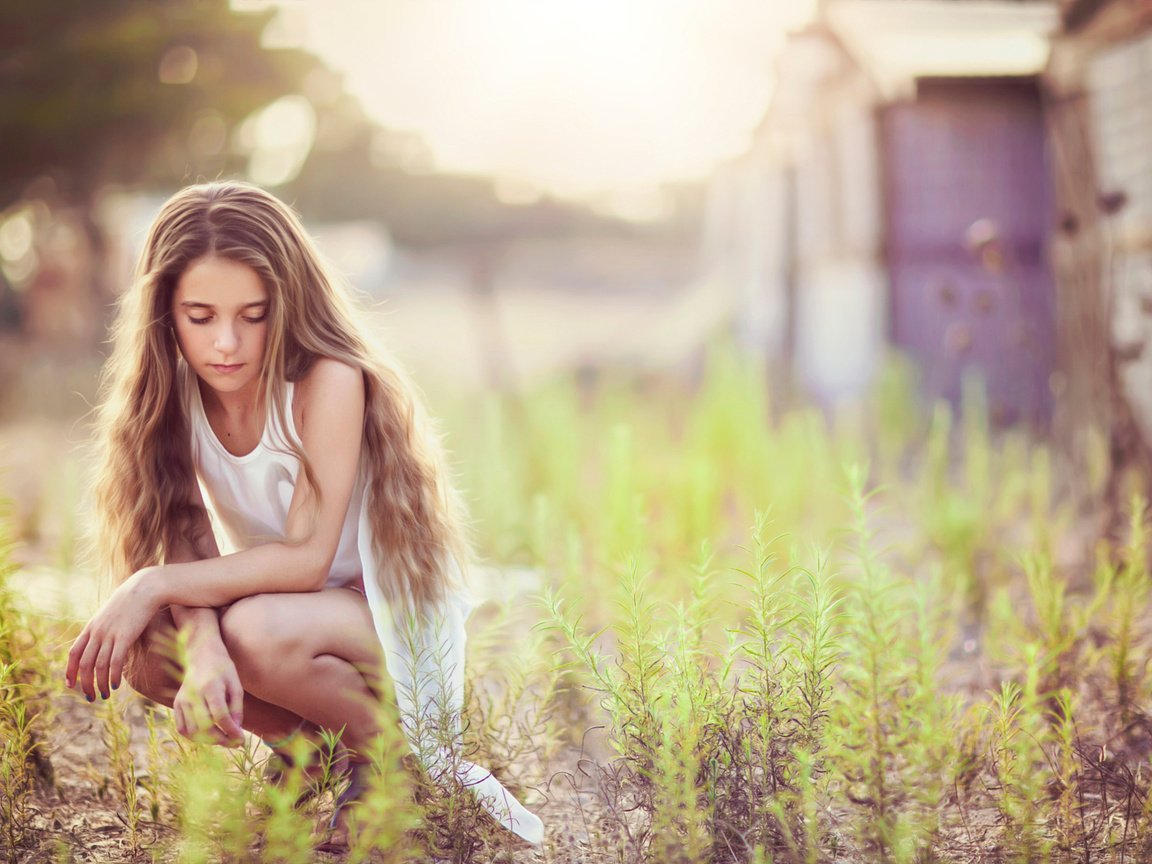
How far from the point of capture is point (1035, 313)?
661 cm

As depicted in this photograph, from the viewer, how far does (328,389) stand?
185 cm

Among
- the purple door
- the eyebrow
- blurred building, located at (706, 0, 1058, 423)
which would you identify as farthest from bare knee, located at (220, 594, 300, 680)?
the purple door

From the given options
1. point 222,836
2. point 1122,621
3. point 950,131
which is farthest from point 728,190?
point 222,836

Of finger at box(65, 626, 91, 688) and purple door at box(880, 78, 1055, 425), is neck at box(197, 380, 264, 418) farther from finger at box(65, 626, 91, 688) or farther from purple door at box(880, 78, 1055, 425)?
purple door at box(880, 78, 1055, 425)

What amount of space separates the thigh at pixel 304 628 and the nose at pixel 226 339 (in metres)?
0.41

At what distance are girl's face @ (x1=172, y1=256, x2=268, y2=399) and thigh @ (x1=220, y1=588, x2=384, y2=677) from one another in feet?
1.26

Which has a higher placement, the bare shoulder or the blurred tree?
the blurred tree

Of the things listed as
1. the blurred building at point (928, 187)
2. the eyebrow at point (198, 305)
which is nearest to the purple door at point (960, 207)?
the blurred building at point (928, 187)

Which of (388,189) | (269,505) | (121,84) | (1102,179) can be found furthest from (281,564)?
(388,189)

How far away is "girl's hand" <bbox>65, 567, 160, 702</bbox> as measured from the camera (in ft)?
5.44

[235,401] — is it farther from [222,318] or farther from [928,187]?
[928,187]

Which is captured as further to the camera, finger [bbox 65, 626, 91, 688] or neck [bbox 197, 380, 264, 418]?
neck [bbox 197, 380, 264, 418]

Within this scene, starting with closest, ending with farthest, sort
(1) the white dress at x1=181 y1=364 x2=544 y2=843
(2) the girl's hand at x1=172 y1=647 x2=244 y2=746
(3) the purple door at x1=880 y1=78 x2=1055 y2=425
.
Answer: (2) the girl's hand at x1=172 y1=647 x2=244 y2=746, (1) the white dress at x1=181 y1=364 x2=544 y2=843, (3) the purple door at x1=880 y1=78 x2=1055 y2=425

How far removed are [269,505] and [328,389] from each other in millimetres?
272
